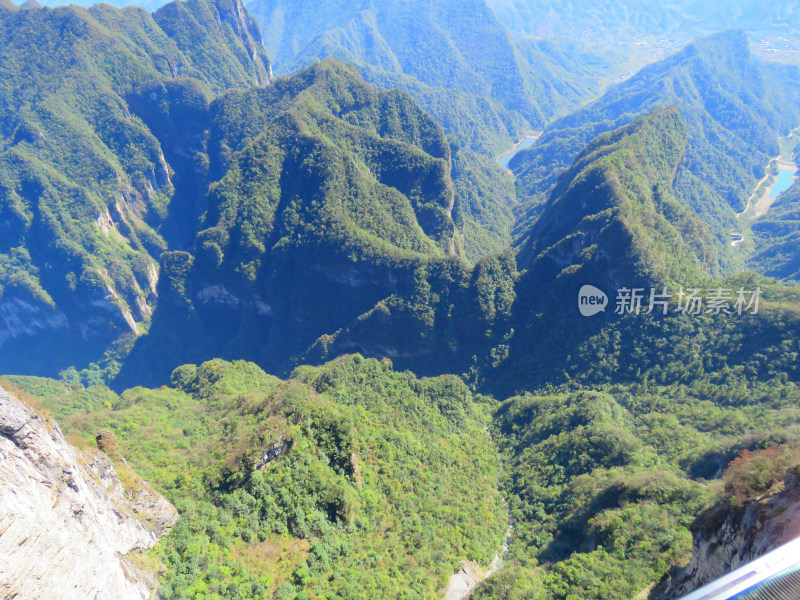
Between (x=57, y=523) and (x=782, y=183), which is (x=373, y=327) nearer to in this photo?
(x=57, y=523)

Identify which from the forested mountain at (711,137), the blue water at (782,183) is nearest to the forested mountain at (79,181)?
the forested mountain at (711,137)

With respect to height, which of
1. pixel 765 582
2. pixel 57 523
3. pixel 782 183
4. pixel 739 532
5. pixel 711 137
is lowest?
pixel 739 532

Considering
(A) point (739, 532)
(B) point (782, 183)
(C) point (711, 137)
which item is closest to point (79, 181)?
(A) point (739, 532)

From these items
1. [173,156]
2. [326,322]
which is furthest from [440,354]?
[173,156]

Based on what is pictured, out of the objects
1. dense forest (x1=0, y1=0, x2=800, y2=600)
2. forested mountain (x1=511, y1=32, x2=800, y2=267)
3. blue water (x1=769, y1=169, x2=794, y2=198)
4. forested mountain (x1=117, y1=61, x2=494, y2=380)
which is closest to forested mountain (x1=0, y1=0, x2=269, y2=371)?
dense forest (x1=0, y1=0, x2=800, y2=600)

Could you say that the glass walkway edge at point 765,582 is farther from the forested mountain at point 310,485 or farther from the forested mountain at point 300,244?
the forested mountain at point 300,244
